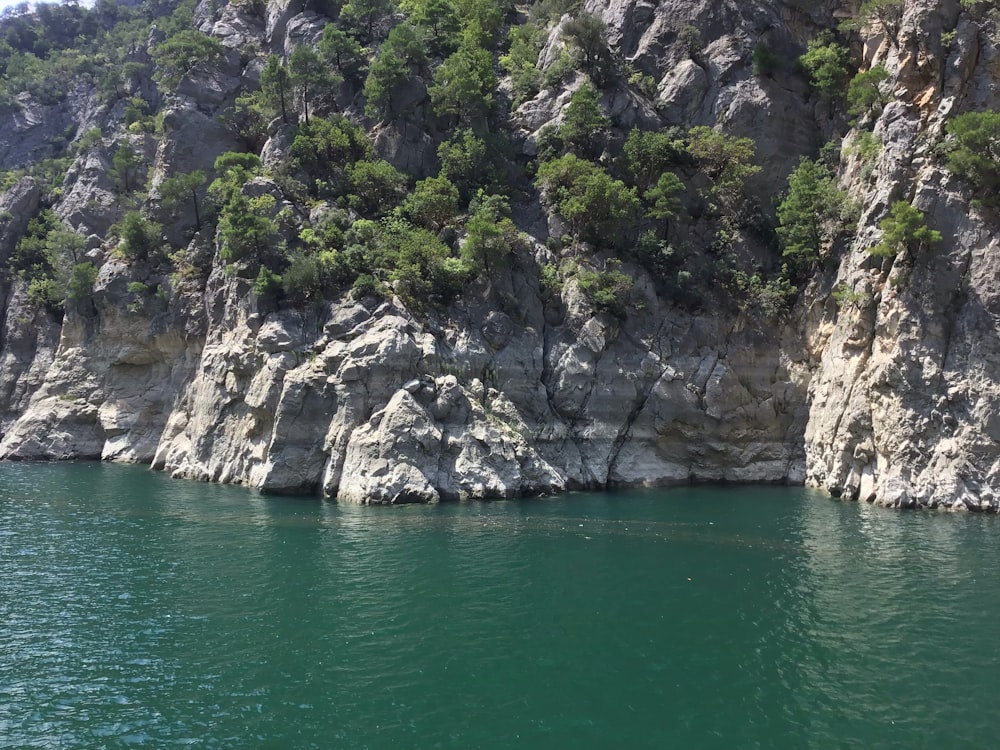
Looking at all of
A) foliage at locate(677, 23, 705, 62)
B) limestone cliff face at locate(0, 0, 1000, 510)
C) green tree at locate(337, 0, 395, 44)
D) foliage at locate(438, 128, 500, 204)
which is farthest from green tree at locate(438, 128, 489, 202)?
green tree at locate(337, 0, 395, 44)

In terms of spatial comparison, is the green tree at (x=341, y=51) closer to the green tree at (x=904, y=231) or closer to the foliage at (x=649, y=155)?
the foliage at (x=649, y=155)

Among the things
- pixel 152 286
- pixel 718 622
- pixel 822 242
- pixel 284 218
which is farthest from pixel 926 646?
pixel 152 286

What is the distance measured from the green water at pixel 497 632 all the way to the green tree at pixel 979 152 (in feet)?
70.3

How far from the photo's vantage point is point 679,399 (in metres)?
50.9

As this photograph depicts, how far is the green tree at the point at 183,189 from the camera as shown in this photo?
2532 inches

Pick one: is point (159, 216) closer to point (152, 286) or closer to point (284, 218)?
point (152, 286)

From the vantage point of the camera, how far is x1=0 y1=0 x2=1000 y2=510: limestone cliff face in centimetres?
4288

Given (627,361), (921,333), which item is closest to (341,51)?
(627,361)

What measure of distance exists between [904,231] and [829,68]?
23.8 m

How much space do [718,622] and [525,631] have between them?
6268 millimetres

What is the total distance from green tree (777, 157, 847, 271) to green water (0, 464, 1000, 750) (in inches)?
986

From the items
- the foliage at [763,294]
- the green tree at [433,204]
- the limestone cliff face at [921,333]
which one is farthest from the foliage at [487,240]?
the limestone cliff face at [921,333]

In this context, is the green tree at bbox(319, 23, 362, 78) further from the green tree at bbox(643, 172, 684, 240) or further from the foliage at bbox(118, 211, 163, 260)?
the green tree at bbox(643, 172, 684, 240)

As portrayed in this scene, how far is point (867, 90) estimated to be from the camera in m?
52.8
